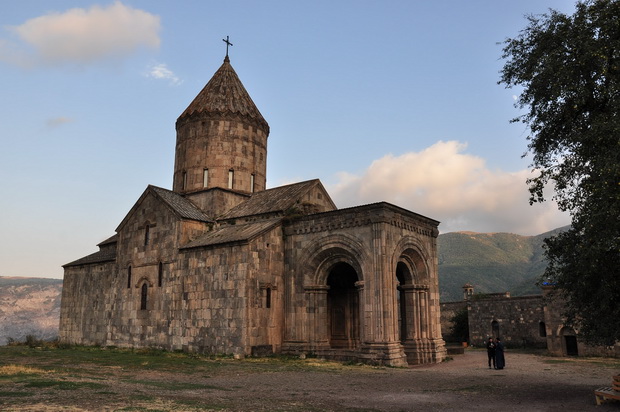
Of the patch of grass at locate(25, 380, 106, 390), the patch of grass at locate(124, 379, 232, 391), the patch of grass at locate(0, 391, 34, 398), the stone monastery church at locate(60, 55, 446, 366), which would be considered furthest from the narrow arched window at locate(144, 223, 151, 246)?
the patch of grass at locate(0, 391, 34, 398)

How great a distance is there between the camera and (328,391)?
11867mm

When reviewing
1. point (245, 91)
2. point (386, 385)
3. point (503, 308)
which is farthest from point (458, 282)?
point (386, 385)

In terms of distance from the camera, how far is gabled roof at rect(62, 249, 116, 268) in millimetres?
28388

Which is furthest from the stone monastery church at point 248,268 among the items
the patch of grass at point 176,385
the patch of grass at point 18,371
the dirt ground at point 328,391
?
the patch of grass at point 18,371

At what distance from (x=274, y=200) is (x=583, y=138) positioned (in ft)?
55.6

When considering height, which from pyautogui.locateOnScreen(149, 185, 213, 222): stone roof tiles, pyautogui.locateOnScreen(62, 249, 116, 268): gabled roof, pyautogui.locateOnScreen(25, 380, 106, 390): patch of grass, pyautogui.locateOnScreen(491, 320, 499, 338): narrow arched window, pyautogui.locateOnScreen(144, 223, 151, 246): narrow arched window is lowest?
pyautogui.locateOnScreen(25, 380, 106, 390): patch of grass

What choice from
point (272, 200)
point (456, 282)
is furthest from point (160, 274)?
point (456, 282)

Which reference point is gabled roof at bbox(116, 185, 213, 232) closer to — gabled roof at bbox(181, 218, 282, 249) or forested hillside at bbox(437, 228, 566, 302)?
gabled roof at bbox(181, 218, 282, 249)

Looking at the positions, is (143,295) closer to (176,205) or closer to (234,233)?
(176,205)

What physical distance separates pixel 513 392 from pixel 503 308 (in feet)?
77.1

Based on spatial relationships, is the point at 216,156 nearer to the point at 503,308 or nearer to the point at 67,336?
the point at 67,336

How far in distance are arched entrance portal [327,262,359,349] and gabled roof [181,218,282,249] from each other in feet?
14.9

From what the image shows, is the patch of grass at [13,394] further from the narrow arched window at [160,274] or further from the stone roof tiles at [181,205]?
the stone roof tiles at [181,205]

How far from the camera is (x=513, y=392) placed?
12.4 m
